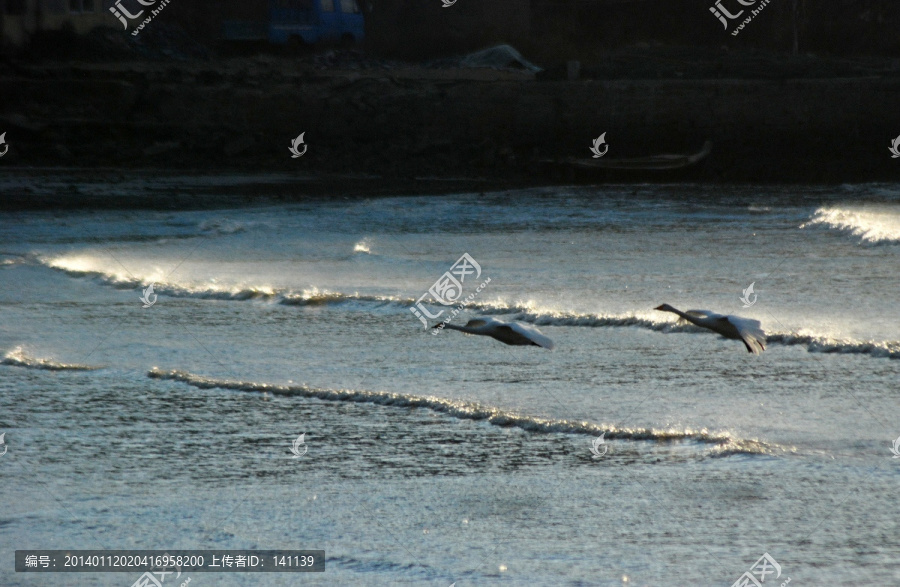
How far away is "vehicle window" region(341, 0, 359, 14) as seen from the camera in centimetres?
4050

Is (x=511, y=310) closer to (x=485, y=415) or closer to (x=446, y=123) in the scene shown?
(x=485, y=415)

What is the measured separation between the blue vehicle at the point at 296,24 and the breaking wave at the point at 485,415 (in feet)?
104

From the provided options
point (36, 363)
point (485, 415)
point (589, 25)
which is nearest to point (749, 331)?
point (485, 415)

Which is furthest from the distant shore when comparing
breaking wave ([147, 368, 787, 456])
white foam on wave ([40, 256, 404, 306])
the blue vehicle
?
breaking wave ([147, 368, 787, 456])

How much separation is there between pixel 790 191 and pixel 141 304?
20309 millimetres

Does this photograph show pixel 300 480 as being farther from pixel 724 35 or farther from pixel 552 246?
pixel 724 35

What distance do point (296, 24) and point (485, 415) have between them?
33.6 metres

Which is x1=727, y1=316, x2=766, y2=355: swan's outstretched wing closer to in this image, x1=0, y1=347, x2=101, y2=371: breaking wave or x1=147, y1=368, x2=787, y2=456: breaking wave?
x1=147, y1=368, x2=787, y2=456: breaking wave

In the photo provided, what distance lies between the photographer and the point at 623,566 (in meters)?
5.51

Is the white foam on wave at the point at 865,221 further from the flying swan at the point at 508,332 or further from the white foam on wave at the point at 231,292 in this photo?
the flying swan at the point at 508,332

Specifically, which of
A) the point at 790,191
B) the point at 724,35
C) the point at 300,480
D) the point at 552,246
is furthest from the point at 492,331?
the point at 724,35

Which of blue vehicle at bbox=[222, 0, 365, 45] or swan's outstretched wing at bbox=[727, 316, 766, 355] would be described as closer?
swan's outstretched wing at bbox=[727, 316, 766, 355]

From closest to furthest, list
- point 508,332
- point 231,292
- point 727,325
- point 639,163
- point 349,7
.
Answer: point 508,332 < point 727,325 < point 231,292 < point 639,163 < point 349,7

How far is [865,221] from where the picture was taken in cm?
2048
